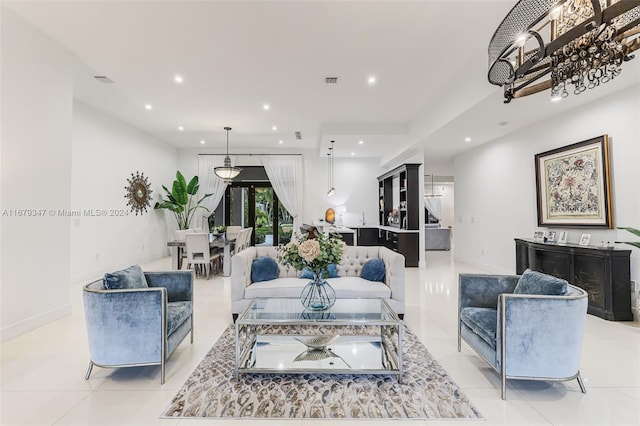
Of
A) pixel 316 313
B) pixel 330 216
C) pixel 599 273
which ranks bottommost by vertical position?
pixel 316 313

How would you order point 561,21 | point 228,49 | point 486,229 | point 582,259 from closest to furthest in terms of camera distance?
1. point 561,21
2. point 228,49
3. point 582,259
4. point 486,229

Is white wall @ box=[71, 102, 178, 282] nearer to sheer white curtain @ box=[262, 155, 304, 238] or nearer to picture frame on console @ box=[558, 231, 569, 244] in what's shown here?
sheer white curtain @ box=[262, 155, 304, 238]

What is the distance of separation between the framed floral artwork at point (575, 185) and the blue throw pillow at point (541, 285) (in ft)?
8.13

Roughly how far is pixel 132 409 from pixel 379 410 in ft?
5.24

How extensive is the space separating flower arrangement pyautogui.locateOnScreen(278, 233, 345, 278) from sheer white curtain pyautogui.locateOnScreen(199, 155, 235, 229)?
6928mm

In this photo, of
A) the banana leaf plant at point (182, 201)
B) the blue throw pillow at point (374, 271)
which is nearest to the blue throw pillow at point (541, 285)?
the blue throw pillow at point (374, 271)

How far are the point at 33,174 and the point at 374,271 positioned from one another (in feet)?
13.1

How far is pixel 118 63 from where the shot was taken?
13.2ft

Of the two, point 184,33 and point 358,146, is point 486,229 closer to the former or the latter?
point 358,146

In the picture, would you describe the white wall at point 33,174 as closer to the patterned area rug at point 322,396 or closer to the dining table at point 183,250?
the dining table at point 183,250

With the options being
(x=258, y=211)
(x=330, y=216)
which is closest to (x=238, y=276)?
(x=330, y=216)

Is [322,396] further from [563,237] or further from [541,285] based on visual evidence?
[563,237]

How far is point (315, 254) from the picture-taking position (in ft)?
8.80

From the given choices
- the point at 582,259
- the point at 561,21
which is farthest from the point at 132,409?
the point at 582,259
